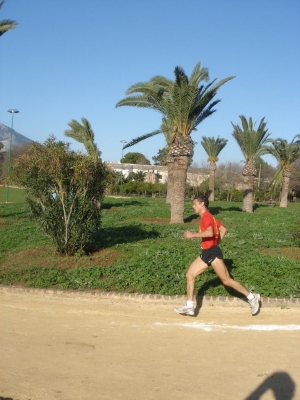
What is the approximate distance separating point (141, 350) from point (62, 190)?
5.48 metres

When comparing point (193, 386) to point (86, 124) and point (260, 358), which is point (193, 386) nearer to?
point (260, 358)

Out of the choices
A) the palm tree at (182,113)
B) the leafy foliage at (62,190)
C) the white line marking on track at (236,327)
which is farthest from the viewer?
the palm tree at (182,113)

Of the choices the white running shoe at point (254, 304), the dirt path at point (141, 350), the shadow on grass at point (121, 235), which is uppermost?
the shadow on grass at point (121, 235)

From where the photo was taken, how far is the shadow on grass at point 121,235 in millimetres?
12703

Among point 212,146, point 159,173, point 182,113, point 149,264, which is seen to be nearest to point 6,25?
point 182,113

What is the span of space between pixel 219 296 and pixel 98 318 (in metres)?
2.09

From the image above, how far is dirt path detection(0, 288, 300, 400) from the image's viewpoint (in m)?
4.97

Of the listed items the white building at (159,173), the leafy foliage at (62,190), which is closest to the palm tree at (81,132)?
the leafy foliage at (62,190)

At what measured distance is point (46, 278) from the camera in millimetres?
9391

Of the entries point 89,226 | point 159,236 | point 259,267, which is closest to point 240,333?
point 259,267

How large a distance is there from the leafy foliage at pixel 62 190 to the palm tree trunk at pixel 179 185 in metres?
7.30

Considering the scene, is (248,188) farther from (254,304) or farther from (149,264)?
(254,304)

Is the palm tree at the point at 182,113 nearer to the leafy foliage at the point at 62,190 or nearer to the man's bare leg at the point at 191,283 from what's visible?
the leafy foliage at the point at 62,190

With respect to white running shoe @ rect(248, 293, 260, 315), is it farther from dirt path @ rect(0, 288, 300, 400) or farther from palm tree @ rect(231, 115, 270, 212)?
palm tree @ rect(231, 115, 270, 212)
